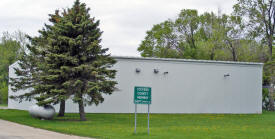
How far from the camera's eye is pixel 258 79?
119ft

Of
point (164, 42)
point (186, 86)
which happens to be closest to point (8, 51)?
point (164, 42)

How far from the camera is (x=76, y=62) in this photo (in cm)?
2275

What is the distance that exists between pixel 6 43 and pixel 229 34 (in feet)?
123

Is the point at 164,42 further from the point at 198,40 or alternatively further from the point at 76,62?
the point at 76,62

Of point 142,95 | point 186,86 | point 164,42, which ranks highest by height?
point 164,42

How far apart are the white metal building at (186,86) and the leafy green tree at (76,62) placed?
8.30 m

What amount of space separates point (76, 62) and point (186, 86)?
13.9 metres

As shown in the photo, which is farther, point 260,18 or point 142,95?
point 260,18

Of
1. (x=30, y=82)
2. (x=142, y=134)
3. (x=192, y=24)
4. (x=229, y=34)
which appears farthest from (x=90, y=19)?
(x=192, y=24)

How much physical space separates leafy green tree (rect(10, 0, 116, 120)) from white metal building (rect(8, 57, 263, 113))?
830cm

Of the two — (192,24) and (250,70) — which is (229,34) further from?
(250,70)

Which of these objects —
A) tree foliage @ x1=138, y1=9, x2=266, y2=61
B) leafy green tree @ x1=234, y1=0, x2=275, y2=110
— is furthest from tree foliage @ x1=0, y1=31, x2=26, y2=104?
leafy green tree @ x1=234, y1=0, x2=275, y2=110

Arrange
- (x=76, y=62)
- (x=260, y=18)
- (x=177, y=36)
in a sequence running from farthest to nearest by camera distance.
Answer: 1. (x=177, y=36)
2. (x=260, y=18)
3. (x=76, y=62)

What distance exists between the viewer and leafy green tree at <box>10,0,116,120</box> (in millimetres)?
22516
